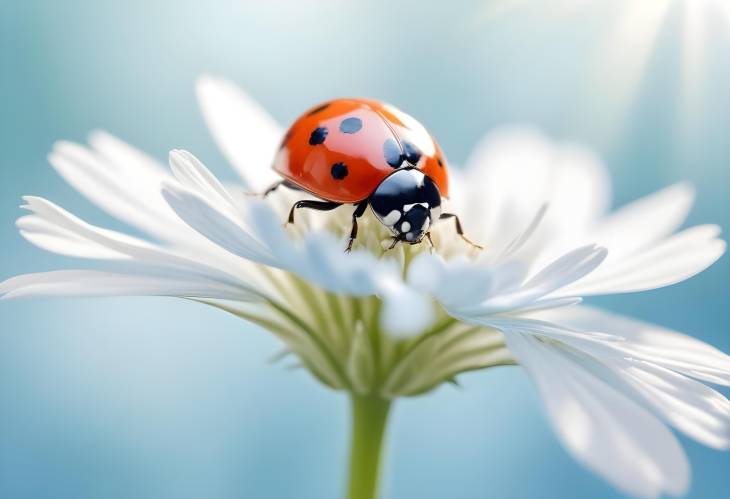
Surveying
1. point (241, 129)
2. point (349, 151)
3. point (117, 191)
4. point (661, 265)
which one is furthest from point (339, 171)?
point (241, 129)

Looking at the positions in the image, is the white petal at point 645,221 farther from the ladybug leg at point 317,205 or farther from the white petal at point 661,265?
the ladybug leg at point 317,205

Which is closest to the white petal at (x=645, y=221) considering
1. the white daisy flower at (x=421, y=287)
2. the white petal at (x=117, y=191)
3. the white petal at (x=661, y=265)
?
the white daisy flower at (x=421, y=287)

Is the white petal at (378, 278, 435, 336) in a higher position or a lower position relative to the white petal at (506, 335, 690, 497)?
higher

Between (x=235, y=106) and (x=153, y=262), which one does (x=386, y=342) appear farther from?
(x=235, y=106)

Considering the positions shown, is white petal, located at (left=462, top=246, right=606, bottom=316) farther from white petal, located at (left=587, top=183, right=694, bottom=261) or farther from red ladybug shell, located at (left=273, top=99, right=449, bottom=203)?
white petal, located at (left=587, top=183, right=694, bottom=261)

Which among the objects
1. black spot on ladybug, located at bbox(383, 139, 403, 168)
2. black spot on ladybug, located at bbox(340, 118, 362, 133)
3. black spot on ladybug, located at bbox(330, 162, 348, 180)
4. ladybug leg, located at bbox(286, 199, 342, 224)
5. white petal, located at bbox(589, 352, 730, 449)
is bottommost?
white petal, located at bbox(589, 352, 730, 449)

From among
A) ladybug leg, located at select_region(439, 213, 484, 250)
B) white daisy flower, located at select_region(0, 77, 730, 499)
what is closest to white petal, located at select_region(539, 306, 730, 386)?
white daisy flower, located at select_region(0, 77, 730, 499)
